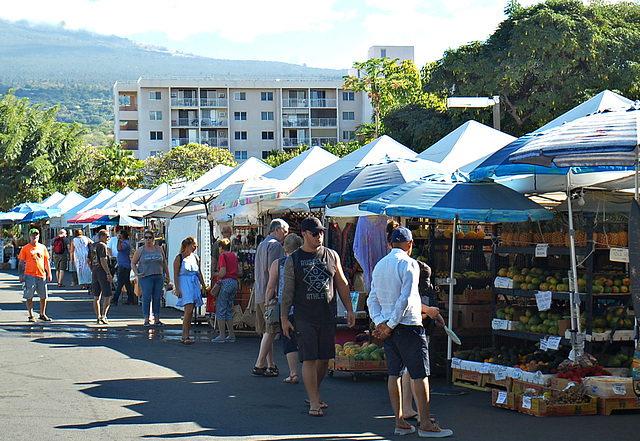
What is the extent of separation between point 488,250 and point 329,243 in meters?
4.42

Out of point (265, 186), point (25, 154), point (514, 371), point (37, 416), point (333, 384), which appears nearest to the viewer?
point (37, 416)

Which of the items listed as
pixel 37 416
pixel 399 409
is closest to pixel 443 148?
pixel 399 409

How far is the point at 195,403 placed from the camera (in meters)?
8.77

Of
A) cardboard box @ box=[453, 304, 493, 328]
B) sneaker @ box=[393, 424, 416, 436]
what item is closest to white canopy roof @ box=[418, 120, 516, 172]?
cardboard box @ box=[453, 304, 493, 328]

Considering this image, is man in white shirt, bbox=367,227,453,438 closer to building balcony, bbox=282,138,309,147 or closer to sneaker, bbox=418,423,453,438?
sneaker, bbox=418,423,453,438

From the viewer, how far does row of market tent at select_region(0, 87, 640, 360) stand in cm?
779

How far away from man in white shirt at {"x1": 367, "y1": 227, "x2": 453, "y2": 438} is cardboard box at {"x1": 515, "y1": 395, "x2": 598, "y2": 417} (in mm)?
1251

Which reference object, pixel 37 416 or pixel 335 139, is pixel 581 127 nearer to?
pixel 37 416

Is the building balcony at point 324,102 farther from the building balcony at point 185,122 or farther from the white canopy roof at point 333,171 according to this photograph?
the white canopy roof at point 333,171

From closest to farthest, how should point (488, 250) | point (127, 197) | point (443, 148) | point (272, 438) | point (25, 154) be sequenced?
point (272, 438) → point (488, 250) → point (443, 148) → point (127, 197) → point (25, 154)

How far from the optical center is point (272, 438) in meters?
7.16

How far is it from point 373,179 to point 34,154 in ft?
139

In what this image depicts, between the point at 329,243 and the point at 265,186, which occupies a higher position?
the point at 265,186

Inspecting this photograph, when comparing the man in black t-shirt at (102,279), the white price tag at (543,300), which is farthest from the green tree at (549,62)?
the white price tag at (543,300)
